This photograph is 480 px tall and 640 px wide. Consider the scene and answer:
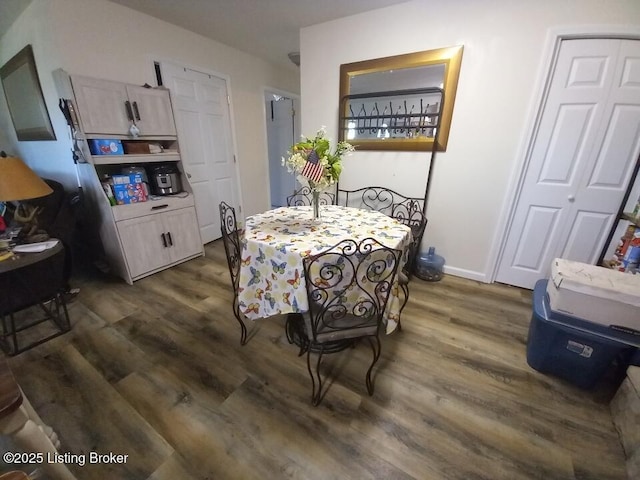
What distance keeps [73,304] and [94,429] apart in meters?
1.37

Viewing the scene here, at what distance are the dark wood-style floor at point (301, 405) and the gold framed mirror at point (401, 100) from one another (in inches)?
65.7

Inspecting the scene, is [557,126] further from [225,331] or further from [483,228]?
[225,331]

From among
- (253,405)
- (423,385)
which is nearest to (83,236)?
(253,405)

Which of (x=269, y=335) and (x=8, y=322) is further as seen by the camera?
(x=8, y=322)

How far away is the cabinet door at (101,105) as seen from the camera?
1992 millimetres

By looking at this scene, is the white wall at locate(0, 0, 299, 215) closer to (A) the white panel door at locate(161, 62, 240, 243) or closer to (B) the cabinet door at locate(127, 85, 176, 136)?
(A) the white panel door at locate(161, 62, 240, 243)

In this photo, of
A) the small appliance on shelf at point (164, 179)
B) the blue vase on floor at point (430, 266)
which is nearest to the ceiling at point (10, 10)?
the small appliance on shelf at point (164, 179)

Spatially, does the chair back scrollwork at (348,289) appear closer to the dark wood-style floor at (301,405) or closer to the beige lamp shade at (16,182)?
the dark wood-style floor at (301,405)

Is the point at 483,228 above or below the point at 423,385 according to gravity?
above

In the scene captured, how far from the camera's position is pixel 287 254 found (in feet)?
4.04

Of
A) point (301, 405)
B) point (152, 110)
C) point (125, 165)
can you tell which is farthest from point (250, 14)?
point (301, 405)

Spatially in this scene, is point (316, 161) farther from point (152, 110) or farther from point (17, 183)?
point (152, 110)

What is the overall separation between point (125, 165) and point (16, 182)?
113cm

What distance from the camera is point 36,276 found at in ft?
5.31
